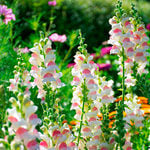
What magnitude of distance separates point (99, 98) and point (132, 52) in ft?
1.05

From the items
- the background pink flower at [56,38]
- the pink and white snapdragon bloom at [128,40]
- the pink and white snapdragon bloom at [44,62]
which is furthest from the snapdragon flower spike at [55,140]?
the background pink flower at [56,38]

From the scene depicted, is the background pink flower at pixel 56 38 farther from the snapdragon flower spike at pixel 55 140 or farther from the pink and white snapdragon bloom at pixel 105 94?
the snapdragon flower spike at pixel 55 140

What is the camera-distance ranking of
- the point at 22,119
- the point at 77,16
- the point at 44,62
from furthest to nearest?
1. the point at 77,16
2. the point at 44,62
3. the point at 22,119

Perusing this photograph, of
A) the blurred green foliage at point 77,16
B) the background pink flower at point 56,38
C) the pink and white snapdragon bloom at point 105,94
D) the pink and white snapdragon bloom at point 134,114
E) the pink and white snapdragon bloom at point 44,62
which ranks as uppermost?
the blurred green foliage at point 77,16

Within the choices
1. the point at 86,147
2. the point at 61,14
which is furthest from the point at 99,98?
the point at 61,14

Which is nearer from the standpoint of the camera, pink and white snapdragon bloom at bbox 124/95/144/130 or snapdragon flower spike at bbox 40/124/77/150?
snapdragon flower spike at bbox 40/124/77/150

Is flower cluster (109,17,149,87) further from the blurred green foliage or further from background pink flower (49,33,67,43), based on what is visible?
the blurred green foliage

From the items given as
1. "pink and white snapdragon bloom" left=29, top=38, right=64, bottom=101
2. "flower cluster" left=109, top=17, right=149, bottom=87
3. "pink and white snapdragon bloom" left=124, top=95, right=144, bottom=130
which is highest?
"flower cluster" left=109, top=17, right=149, bottom=87

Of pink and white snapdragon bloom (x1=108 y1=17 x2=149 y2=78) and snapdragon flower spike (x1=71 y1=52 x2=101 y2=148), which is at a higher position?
pink and white snapdragon bloom (x1=108 y1=17 x2=149 y2=78)

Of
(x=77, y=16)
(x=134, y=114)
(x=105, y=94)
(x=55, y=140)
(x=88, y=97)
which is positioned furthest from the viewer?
(x=77, y=16)

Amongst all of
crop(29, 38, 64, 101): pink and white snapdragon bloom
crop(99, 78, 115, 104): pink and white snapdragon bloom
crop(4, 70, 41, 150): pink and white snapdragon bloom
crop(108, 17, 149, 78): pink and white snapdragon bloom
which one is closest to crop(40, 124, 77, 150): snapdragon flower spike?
crop(4, 70, 41, 150): pink and white snapdragon bloom

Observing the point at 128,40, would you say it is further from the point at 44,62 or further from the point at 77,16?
the point at 77,16

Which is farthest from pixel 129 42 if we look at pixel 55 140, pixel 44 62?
pixel 55 140

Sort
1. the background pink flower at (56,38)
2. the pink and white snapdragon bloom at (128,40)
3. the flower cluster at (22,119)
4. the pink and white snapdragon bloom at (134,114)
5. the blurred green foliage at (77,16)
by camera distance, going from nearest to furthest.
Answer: the flower cluster at (22,119) → the pink and white snapdragon bloom at (128,40) → the pink and white snapdragon bloom at (134,114) → the background pink flower at (56,38) → the blurred green foliage at (77,16)
